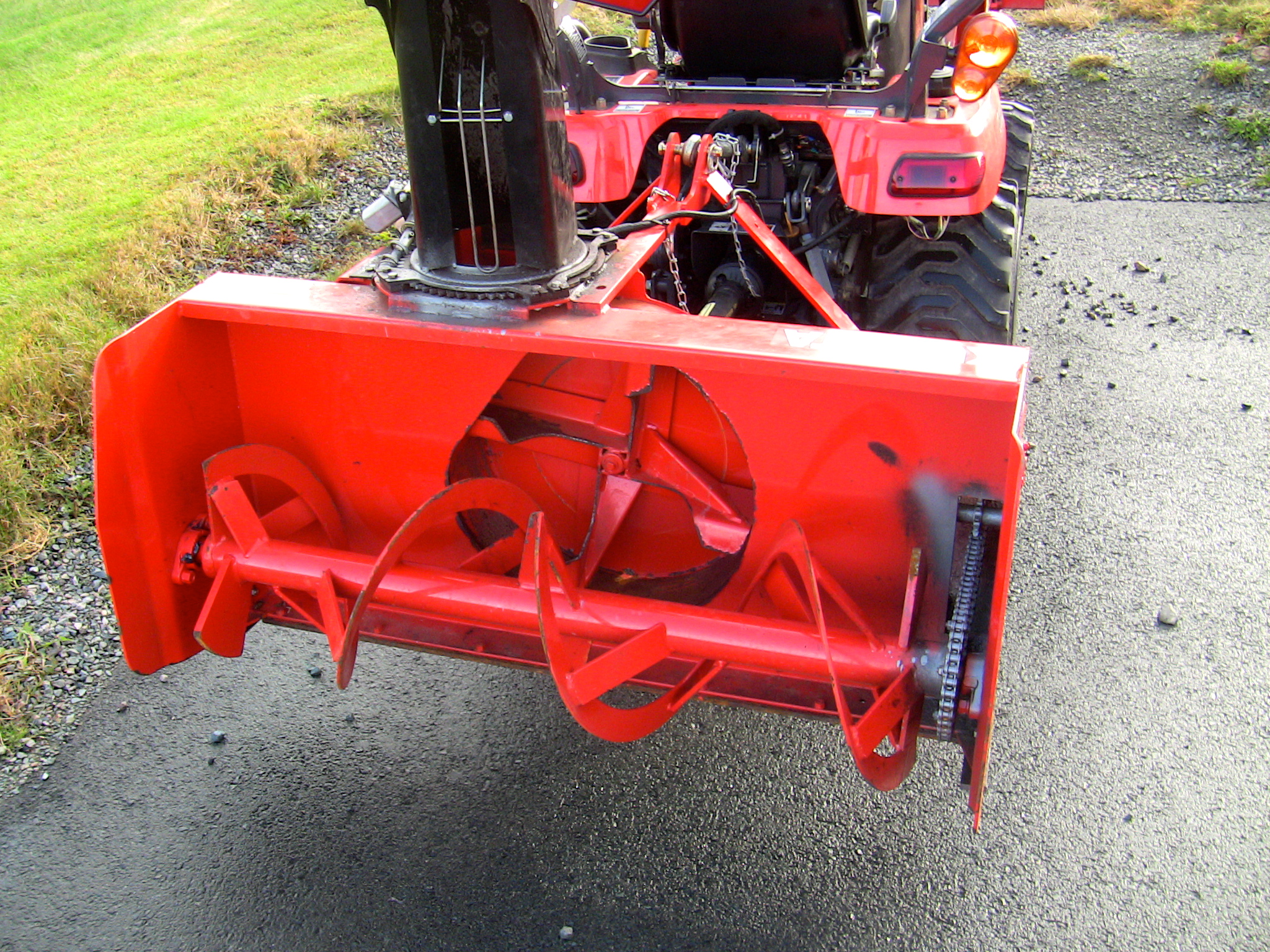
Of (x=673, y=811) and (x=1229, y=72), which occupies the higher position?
(x=1229, y=72)

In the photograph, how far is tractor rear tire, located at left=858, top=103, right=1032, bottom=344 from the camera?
2.79 meters

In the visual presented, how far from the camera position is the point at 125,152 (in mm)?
5961

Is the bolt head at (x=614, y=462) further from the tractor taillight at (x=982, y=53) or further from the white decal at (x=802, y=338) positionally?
the tractor taillight at (x=982, y=53)

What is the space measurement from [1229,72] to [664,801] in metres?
6.91

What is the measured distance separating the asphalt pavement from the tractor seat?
173cm

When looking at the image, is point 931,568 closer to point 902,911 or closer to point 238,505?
point 902,911

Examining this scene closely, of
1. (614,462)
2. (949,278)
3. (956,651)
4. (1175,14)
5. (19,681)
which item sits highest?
(1175,14)

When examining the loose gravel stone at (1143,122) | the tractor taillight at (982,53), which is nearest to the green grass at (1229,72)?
the loose gravel stone at (1143,122)

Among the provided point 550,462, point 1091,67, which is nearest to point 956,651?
point 550,462

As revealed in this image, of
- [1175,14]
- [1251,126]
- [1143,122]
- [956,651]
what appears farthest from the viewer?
[1175,14]

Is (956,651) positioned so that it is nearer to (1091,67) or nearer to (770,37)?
(770,37)

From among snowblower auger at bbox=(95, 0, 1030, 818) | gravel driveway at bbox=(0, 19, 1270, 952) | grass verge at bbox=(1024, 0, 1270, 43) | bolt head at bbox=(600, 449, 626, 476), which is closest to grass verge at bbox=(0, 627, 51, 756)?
gravel driveway at bbox=(0, 19, 1270, 952)

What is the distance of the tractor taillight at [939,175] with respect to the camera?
264cm

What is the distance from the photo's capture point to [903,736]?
1.87 m
